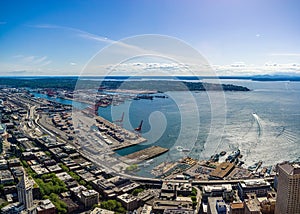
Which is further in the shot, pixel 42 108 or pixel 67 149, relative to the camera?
pixel 42 108

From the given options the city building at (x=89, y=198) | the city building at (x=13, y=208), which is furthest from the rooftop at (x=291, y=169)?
the city building at (x=13, y=208)

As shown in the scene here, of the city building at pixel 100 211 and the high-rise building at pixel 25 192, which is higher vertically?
the high-rise building at pixel 25 192

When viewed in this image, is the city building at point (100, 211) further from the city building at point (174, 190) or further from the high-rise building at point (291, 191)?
the high-rise building at point (291, 191)

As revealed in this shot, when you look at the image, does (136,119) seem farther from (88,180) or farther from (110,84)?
(110,84)

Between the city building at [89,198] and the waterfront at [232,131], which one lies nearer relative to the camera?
the city building at [89,198]

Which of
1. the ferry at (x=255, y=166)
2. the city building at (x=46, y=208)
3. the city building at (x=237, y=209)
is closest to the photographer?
the city building at (x=237, y=209)

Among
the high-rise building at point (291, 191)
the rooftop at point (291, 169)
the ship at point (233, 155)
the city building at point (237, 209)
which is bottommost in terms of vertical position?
the ship at point (233, 155)

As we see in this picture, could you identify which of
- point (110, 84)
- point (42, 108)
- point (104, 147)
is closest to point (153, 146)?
point (104, 147)
